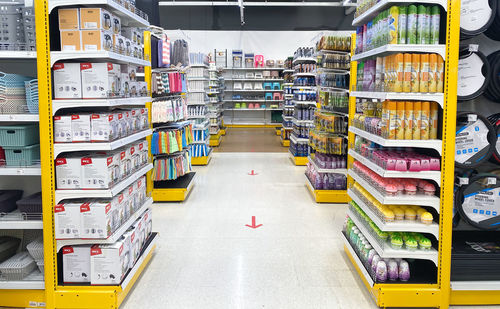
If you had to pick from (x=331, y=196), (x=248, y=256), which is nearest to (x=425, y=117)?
(x=248, y=256)

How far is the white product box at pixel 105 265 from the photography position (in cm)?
300

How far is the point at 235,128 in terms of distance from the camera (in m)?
18.0

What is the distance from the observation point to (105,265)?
9.87 feet

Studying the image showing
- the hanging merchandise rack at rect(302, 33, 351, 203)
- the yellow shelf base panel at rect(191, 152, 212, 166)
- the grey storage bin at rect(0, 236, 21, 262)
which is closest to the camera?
the grey storage bin at rect(0, 236, 21, 262)

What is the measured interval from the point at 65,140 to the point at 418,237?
2.63 metres

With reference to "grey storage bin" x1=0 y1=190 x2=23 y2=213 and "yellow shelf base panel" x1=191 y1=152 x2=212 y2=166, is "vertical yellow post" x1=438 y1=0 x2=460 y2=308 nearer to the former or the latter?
"grey storage bin" x1=0 y1=190 x2=23 y2=213

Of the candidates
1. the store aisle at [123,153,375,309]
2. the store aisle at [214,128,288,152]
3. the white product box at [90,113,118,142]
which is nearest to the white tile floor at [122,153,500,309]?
the store aisle at [123,153,375,309]

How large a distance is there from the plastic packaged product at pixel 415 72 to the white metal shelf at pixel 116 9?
212 cm

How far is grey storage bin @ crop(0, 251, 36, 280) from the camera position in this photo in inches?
120

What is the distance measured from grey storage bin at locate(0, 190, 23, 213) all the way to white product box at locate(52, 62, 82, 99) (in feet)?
3.16

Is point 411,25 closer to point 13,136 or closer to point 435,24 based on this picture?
point 435,24

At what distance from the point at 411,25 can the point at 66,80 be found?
2396 mm

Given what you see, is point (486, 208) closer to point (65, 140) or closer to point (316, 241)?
point (316, 241)

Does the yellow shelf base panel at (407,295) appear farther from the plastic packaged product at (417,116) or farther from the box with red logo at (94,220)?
the box with red logo at (94,220)
